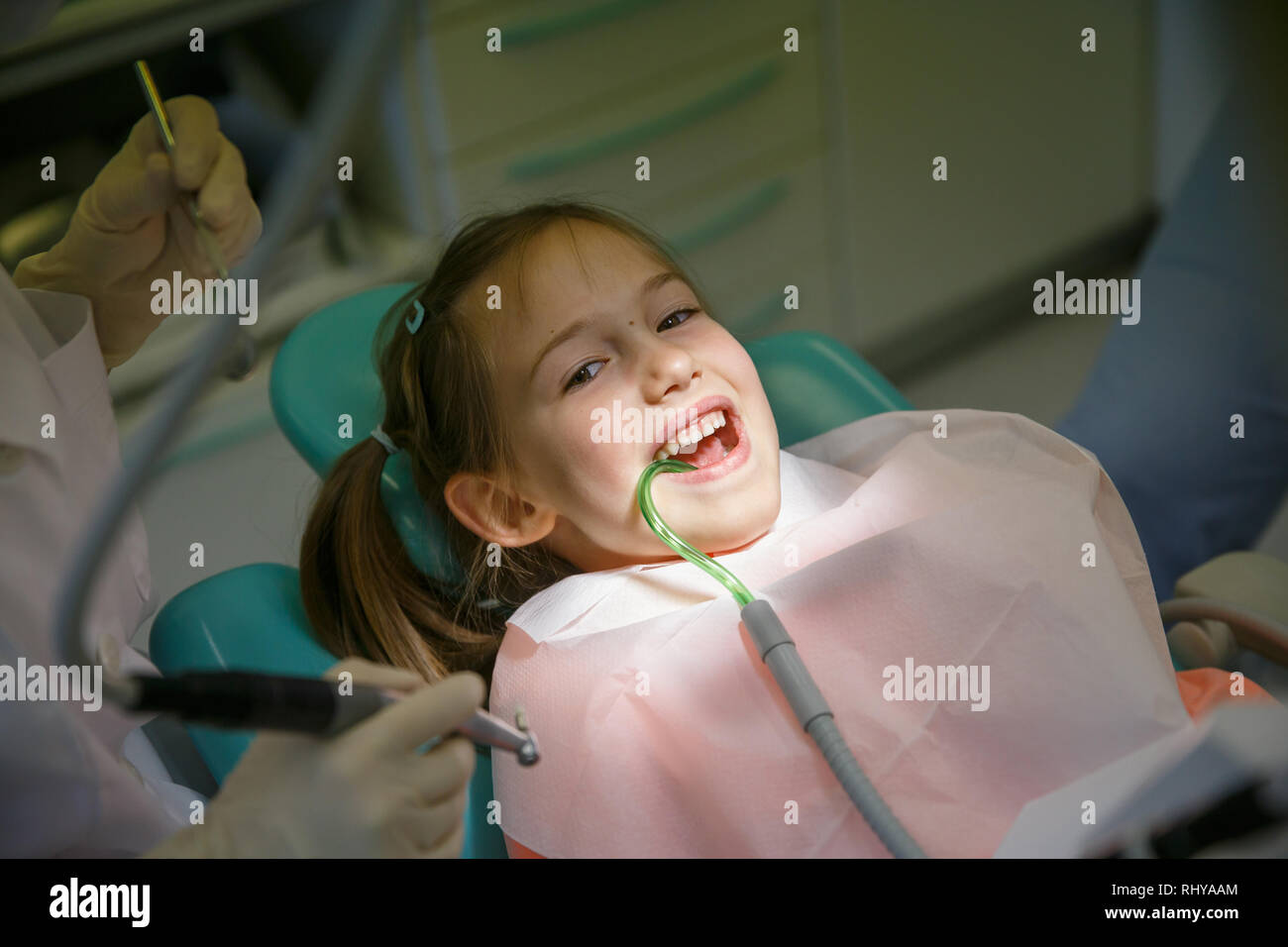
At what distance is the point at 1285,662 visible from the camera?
85 centimetres

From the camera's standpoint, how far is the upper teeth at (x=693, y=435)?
0.85 metres

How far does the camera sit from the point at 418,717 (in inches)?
21.4

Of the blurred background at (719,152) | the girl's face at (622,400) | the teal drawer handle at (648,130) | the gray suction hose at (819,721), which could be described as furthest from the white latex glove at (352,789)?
the teal drawer handle at (648,130)

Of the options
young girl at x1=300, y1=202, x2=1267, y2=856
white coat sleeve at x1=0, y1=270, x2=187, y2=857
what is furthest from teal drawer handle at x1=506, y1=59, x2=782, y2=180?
white coat sleeve at x1=0, y1=270, x2=187, y2=857

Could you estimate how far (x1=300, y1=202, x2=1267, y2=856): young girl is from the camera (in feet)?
2.49

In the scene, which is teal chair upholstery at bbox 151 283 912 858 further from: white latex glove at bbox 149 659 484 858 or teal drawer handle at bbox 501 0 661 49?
teal drawer handle at bbox 501 0 661 49

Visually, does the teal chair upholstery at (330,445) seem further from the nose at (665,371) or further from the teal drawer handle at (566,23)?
the teal drawer handle at (566,23)

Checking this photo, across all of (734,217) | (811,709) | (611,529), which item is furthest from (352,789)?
(734,217)

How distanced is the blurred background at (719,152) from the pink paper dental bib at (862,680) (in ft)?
1.85

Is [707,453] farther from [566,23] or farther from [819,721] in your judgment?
[566,23]

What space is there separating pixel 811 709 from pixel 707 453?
259 millimetres
